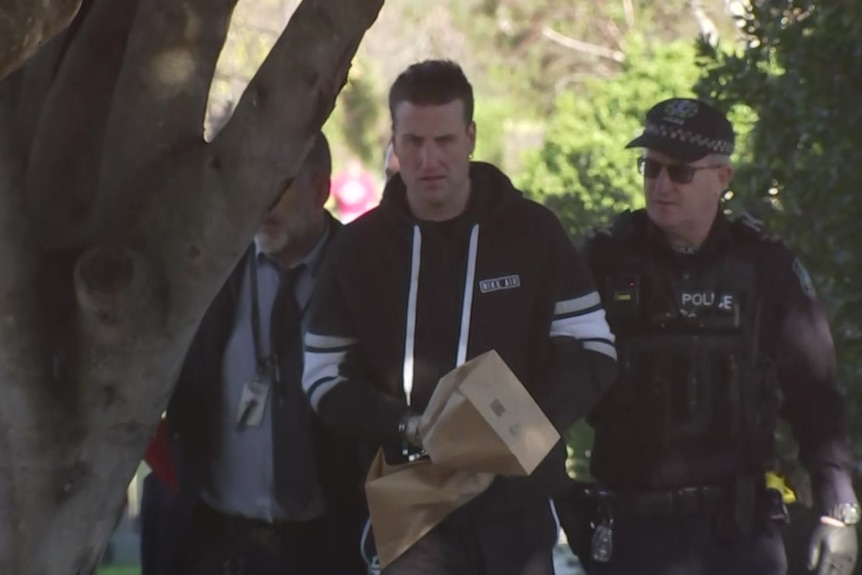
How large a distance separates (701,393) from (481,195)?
880 mm

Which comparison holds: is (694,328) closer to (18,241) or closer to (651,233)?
(651,233)

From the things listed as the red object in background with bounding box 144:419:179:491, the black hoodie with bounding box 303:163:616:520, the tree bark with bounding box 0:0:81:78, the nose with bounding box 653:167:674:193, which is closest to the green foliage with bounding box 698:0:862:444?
the nose with bounding box 653:167:674:193

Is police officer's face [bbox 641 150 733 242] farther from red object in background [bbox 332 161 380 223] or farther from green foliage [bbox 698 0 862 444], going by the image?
red object in background [bbox 332 161 380 223]

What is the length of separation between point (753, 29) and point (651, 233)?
284 centimetres

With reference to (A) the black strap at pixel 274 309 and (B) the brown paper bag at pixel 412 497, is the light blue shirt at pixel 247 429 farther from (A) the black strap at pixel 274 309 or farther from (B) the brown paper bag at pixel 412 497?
(B) the brown paper bag at pixel 412 497

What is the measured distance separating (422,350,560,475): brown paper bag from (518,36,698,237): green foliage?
9207 millimetres

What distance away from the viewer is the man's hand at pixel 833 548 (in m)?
5.17

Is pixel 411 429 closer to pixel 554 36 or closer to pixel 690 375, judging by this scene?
pixel 690 375

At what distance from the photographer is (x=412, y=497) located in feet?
14.6

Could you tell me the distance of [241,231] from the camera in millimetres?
4023

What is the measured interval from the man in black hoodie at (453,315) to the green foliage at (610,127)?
864cm


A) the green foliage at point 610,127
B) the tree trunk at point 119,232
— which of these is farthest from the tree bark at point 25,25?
the green foliage at point 610,127

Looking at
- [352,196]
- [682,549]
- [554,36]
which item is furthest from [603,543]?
[554,36]

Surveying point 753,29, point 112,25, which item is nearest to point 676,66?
point 753,29
